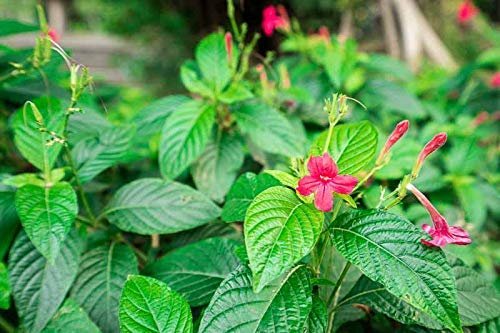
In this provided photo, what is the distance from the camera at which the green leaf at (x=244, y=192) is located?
2.74 ft

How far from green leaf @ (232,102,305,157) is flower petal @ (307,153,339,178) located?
0.38m

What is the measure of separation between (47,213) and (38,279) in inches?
5.0

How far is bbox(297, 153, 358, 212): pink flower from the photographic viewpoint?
69 centimetres

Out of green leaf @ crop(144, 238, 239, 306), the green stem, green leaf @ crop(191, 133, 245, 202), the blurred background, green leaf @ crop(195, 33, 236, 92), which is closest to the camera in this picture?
green leaf @ crop(144, 238, 239, 306)

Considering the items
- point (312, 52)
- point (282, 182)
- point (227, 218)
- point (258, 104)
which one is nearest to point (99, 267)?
point (227, 218)

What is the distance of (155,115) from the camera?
1.20 m

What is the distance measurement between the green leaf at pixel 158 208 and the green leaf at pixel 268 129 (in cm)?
23

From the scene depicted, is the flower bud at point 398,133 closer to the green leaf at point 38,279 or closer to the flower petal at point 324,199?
the flower petal at point 324,199

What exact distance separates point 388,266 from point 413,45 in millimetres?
3847

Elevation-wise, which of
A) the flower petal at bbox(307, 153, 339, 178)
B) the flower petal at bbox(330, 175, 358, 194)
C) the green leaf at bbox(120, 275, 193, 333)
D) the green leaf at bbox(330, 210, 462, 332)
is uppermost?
the flower petal at bbox(307, 153, 339, 178)

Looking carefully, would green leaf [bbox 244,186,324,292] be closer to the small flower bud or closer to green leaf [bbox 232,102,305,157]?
the small flower bud

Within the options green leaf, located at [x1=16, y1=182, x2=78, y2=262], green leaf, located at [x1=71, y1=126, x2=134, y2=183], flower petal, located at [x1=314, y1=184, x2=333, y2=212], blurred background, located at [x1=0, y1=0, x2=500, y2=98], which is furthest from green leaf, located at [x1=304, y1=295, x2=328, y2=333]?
blurred background, located at [x1=0, y1=0, x2=500, y2=98]

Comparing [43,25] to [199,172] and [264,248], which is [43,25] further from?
[264,248]

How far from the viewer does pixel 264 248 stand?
66 centimetres
